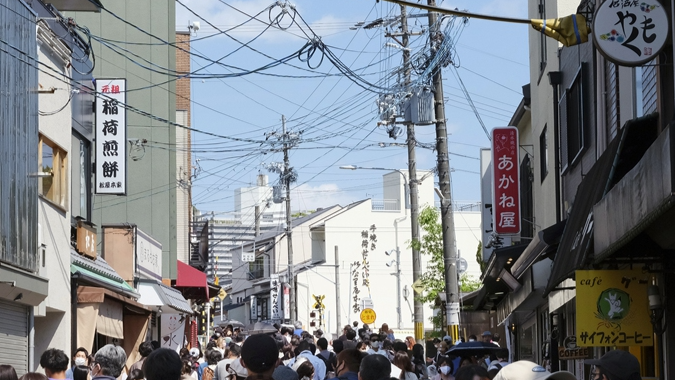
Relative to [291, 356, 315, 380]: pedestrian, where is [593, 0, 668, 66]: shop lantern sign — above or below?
above

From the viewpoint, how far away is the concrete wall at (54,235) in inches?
667

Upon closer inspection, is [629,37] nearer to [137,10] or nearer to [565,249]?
[565,249]

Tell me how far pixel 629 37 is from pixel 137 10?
83.1ft

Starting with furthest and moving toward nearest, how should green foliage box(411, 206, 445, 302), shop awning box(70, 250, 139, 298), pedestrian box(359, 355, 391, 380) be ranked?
green foliage box(411, 206, 445, 302)
shop awning box(70, 250, 139, 298)
pedestrian box(359, 355, 391, 380)

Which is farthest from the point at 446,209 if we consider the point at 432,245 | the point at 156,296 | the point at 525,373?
the point at 525,373

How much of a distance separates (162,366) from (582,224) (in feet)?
23.3

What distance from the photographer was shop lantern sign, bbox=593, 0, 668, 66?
9789mm

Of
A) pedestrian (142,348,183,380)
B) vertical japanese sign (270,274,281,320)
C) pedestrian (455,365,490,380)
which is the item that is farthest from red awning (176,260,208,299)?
vertical japanese sign (270,274,281,320)

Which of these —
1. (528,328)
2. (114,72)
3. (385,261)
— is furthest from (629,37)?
(385,261)

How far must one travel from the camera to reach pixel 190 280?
36281 mm

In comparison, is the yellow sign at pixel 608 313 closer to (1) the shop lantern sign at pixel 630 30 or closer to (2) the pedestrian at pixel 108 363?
(1) the shop lantern sign at pixel 630 30

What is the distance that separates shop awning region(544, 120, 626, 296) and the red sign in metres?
9.39

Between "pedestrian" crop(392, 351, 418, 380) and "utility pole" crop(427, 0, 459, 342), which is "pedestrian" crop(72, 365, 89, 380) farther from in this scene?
"utility pole" crop(427, 0, 459, 342)

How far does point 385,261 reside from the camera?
7094 centimetres
